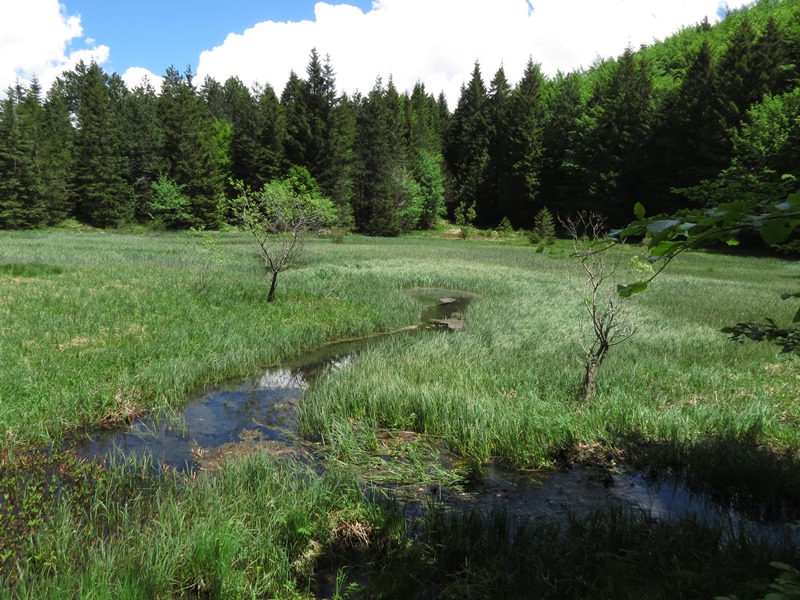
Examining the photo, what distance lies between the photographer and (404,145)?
6725 centimetres

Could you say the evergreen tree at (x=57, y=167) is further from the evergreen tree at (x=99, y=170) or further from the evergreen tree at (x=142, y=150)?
the evergreen tree at (x=142, y=150)

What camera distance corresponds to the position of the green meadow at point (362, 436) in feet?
13.4

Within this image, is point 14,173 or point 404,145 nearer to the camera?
point 14,173

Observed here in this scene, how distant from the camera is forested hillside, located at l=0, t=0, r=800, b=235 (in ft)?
141

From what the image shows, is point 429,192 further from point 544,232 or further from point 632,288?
point 632,288

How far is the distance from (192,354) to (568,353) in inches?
326

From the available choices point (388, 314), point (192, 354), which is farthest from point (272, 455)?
point (388, 314)

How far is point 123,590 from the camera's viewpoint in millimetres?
3494

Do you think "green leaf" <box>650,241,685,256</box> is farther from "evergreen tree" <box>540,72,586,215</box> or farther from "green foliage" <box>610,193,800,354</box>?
"evergreen tree" <box>540,72,586,215</box>

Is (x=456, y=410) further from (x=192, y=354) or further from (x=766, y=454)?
(x=192, y=354)

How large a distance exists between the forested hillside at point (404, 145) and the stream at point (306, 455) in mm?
39561

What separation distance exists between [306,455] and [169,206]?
172ft

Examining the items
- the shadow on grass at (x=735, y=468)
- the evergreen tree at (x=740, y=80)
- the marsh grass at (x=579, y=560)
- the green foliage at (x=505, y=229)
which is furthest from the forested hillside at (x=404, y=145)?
the marsh grass at (x=579, y=560)

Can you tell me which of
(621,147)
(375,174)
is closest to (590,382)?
(621,147)
